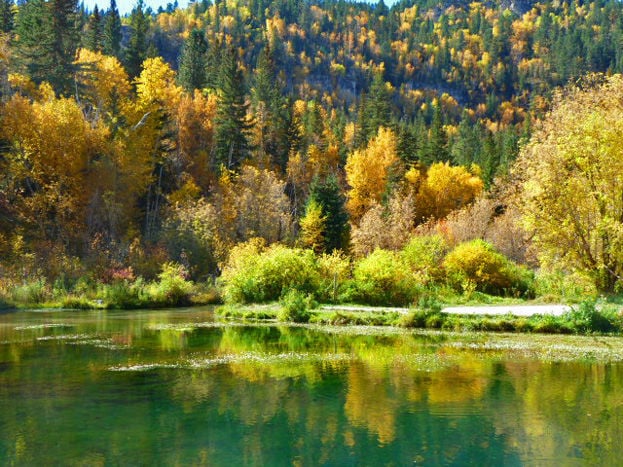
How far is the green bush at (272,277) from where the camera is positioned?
111ft

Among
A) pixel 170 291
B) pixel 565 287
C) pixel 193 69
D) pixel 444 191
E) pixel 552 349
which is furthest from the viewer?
pixel 193 69

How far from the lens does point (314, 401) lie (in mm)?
13102

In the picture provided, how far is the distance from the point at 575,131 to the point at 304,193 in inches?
2158

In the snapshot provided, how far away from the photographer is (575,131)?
2552cm

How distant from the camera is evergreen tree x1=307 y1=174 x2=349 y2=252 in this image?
58.8 m

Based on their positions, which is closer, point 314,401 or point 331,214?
point 314,401

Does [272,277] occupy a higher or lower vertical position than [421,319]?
higher

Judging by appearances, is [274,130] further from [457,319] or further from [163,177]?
[457,319]

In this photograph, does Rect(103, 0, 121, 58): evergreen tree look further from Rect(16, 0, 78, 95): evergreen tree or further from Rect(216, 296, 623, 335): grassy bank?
Rect(216, 296, 623, 335): grassy bank

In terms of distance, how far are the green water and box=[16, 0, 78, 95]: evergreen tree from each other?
46891 millimetres

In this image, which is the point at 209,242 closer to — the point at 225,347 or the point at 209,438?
the point at 225,347

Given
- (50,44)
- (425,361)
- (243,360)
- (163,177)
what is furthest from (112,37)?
(425,361)

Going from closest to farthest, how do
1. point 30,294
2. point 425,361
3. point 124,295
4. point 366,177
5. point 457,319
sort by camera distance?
point 425,361 < point 457,319 < point 30,294 < point 124,295 < point 366,177

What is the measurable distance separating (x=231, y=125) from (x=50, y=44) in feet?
67.8
